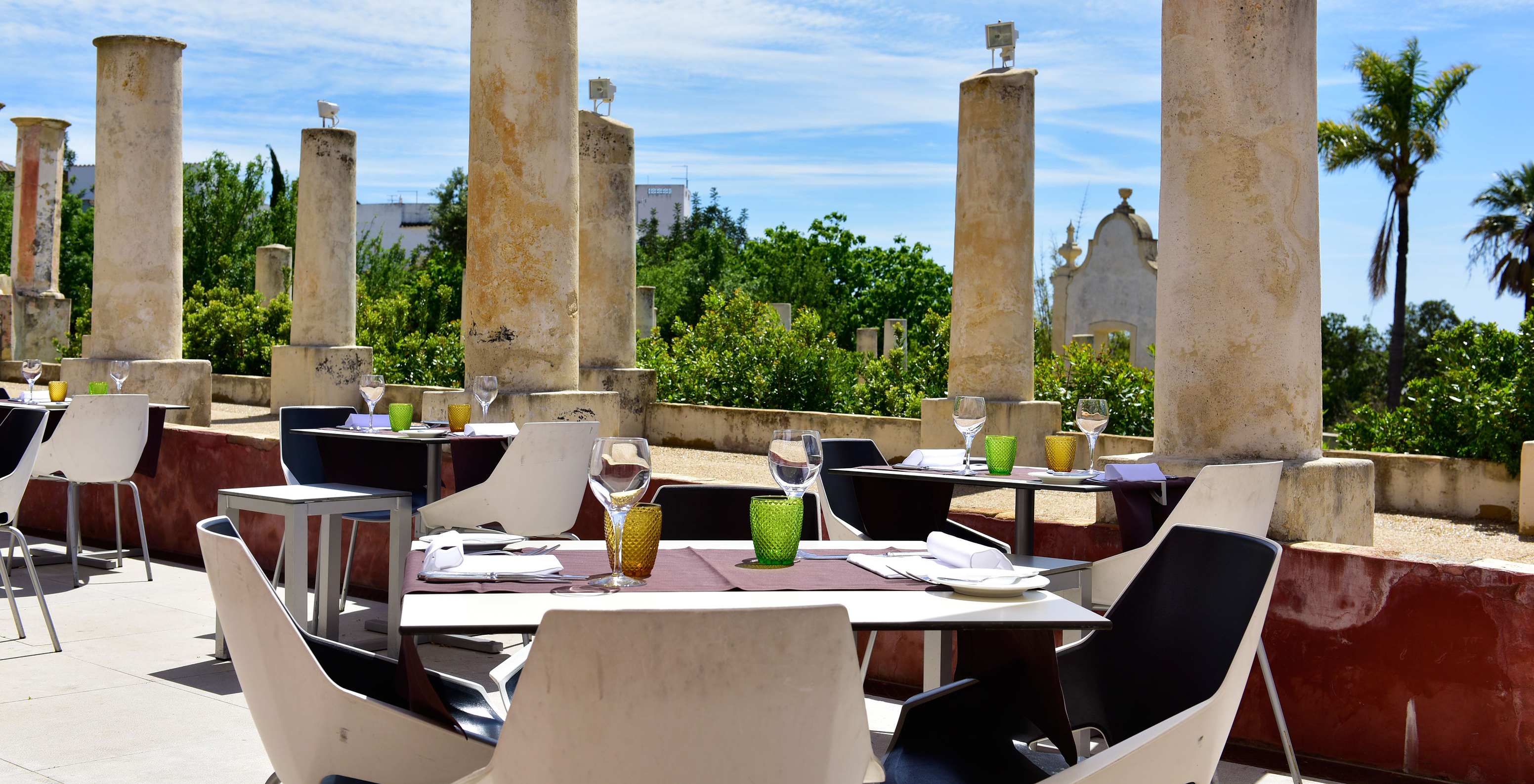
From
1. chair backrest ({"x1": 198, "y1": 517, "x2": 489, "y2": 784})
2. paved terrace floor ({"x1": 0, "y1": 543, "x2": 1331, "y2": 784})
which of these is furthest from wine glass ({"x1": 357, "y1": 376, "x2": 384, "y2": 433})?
chair backrest ({"x1": 198, "y1": 517, "x2": 489, "y2": 784})

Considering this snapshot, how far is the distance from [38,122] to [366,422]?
2325cm

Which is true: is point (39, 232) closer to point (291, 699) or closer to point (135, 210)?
point (135, 210)

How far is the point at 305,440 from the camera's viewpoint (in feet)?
18.6

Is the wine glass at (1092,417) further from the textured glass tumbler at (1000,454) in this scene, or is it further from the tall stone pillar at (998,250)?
the tall stone pillar at (998,250)

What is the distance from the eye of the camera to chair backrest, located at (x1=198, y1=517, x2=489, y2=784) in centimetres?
176

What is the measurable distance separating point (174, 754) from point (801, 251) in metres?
35.2

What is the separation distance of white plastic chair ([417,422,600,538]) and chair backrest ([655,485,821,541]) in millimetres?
1607

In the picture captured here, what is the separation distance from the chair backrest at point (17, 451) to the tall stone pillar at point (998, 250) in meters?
5.69

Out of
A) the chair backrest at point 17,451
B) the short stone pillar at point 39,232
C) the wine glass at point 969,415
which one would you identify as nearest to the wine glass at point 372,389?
the chair backrest at point 17,451

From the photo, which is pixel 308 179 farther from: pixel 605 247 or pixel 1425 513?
pixel 1425 513

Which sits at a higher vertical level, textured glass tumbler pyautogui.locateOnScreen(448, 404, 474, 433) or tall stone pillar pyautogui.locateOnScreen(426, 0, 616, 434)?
tall stone pillar pyautogui.locateOnScreen(426, 0, 616, 434)

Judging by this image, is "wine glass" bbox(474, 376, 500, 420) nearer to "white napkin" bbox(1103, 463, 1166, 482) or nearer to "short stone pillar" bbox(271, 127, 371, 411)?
"white napkin" bbox(1103, 463, 1166, 482)

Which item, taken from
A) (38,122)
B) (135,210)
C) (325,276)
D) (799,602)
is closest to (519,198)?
(135,210)

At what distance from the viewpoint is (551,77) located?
685cm
